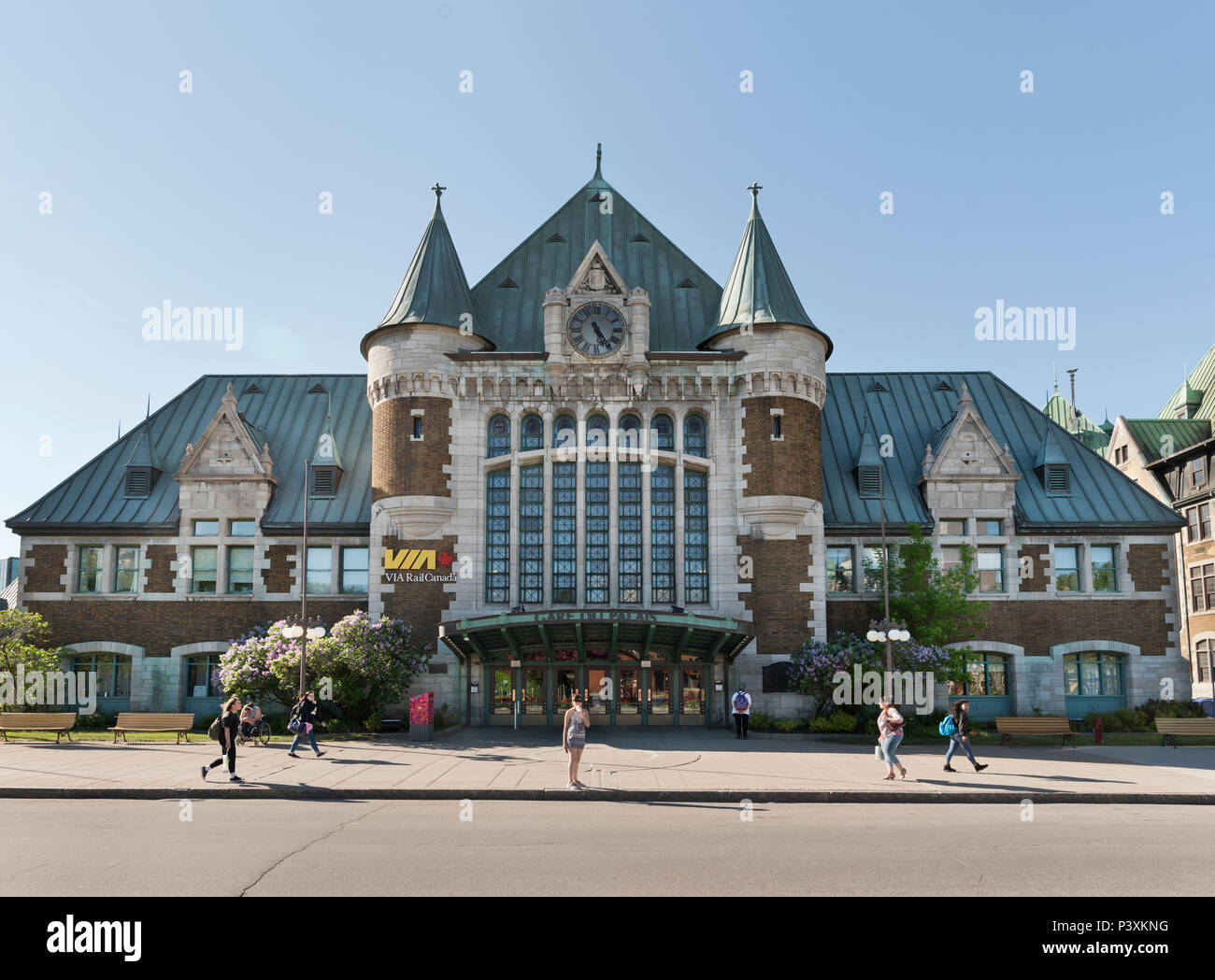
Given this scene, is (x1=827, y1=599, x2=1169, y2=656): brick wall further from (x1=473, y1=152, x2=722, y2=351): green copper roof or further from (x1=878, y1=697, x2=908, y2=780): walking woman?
(x1=878, y1=697, x2=908, y2=780): walking woman

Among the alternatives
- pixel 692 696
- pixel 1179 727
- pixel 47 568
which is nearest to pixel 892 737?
pixel 692 696

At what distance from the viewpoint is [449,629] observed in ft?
102

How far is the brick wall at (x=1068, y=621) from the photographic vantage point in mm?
36281

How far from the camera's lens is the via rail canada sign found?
34.1 metres

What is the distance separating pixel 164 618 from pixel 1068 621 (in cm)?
3409

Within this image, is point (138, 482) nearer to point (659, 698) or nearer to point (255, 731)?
point (255, 731)

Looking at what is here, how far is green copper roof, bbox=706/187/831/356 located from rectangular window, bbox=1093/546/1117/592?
13082 mm

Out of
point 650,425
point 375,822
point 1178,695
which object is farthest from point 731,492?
point 375,822

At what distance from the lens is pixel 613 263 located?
39094 millimetres

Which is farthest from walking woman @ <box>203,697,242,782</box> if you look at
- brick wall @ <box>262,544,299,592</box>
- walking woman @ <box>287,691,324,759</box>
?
brick wall @ <box>262,544,299,592</box>

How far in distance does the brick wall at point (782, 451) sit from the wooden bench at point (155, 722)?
20.3 metres

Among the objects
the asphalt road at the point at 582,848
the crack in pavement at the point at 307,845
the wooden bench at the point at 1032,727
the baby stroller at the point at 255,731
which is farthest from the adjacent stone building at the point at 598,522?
the crack in pavement at the point at 307,845

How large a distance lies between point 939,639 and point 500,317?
20541 millimetres

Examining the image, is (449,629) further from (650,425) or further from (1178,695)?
(1178,695)
